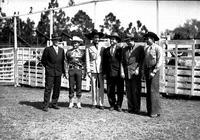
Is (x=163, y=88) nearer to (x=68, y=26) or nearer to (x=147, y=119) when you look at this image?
(x=147, y=119)

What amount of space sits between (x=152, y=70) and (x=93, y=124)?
82.1 inches

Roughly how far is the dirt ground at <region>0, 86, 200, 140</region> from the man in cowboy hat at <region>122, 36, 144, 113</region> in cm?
45

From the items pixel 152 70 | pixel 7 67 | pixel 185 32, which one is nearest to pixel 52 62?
pixel 152 70

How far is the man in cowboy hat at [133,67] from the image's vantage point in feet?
27.9

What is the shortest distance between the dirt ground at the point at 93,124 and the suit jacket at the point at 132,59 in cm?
111

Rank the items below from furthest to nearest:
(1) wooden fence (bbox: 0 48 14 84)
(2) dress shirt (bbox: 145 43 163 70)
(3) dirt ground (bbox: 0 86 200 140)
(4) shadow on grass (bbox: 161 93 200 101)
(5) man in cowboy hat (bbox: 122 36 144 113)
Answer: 1. (1) wooden fence (bbox: 0 48 14 84)
2. (4) shadow on grass (bbox: 161 93 200 101)
3. (5) man in cowboy hat (bbox: 122 36 144 113)
4. (2) dress shirt (bbox: 145 43 163 70)
5. (3) dirt ground (bbox: 0 86 200 140)

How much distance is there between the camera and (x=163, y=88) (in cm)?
1203

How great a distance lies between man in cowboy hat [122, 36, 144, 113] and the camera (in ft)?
27.9

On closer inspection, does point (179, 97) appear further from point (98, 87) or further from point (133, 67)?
point (133, 67)

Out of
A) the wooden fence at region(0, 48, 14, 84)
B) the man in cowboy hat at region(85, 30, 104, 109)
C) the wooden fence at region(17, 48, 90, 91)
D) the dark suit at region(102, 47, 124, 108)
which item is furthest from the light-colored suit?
the wooden fence at region(0, 48, 14, 84)

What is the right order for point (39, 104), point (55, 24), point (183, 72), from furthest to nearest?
point (55, 24) → point (183, 72) → point (39, 104)

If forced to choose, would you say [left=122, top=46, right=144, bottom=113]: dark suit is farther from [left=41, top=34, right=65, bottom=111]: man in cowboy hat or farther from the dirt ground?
[left=41, top=34, right=65, bottom=111]: man in cowboy hat

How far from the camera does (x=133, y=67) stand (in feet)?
27.9

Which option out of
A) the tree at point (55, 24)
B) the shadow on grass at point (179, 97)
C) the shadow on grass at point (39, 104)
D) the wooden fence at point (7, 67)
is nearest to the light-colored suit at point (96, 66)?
the shadow on grass at point (39, 104)
